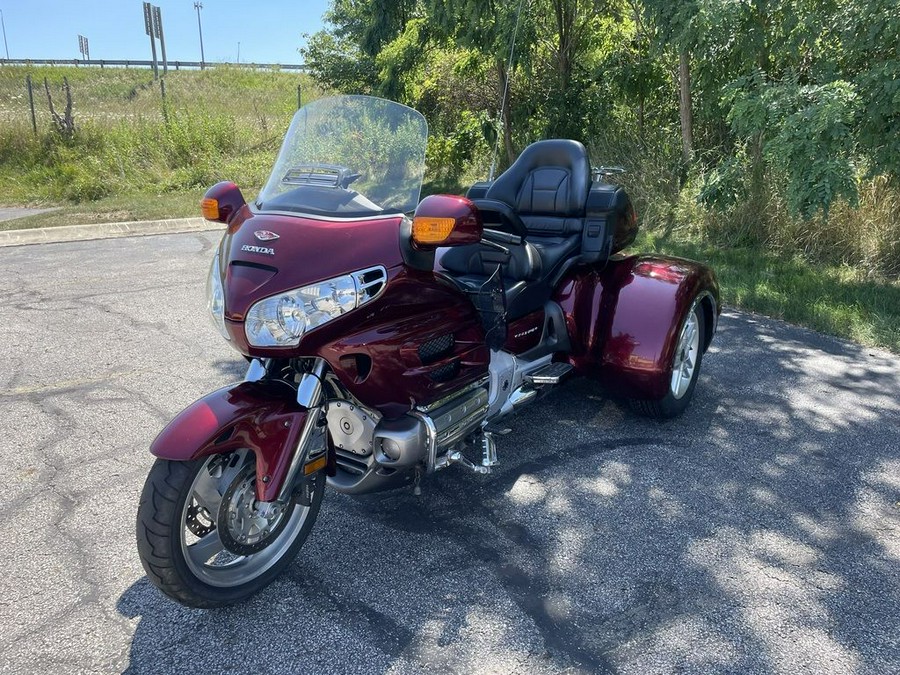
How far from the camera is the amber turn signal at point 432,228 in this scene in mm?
2529

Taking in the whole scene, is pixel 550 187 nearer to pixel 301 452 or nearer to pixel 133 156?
pixel 301 452

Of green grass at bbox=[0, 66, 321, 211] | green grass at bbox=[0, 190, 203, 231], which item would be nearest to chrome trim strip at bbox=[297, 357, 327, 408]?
green grass at bbox=[0, 190, 203, 231]

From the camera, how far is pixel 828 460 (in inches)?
146

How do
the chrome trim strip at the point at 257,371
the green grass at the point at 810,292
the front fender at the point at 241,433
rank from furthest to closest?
1. the green grass at the point at 810,292
2. the chrome trim strip at the point at 257,371
3. the front fender at the point at 241,433

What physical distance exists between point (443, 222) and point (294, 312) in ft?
2.04

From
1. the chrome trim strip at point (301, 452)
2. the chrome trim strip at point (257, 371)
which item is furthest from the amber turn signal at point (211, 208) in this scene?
Result: the chrome trim strip at point (301, 452)

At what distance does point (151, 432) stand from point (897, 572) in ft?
12.1

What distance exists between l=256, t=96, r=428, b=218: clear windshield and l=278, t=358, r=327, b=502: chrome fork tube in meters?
0.63

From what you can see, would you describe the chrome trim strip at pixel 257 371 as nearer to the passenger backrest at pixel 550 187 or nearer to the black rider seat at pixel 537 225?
the black rider seat at pixel 537 225

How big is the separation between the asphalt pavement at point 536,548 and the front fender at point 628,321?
364 millimetres

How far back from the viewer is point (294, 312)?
2428 millimetres

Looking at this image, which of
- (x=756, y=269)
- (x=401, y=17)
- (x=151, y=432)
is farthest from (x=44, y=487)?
(x=401, y=17)

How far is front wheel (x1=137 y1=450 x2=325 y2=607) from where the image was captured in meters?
2.30

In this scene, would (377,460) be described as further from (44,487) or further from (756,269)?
(756,269)
